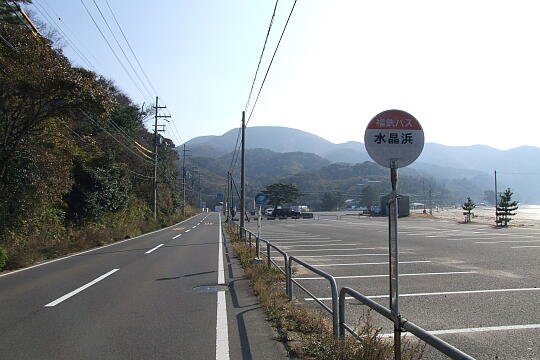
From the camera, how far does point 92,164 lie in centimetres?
2717

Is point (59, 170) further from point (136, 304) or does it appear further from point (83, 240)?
point (136, 304)

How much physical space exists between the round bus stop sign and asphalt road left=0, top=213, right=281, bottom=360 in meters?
2.64

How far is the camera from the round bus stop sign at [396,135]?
12.7 feet

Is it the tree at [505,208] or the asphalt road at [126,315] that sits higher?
the tree at [505,208]

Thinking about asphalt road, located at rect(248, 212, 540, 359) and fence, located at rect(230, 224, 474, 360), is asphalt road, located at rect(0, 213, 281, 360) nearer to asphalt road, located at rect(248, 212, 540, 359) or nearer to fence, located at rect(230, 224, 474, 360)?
fence, located at rect(230, 224, 474, 360)

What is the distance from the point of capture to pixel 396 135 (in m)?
3.90

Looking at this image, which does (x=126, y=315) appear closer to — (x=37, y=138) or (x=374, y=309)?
(x=374, y=309)

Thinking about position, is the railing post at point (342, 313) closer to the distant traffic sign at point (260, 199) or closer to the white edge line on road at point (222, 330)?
the white edge line on road at point (222, 330)

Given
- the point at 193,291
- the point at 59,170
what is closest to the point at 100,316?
the point at 193,291

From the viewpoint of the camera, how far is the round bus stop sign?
388 centimetres

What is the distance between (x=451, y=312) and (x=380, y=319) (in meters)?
1.25

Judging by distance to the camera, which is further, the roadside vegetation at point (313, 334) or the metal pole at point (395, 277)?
the roadside vegetation at point (313, 334)

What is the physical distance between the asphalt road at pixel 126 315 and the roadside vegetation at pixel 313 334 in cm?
30

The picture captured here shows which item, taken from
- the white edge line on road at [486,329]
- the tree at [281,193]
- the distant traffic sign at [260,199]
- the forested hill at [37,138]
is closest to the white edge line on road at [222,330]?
the white edge line on road at [486,329]
